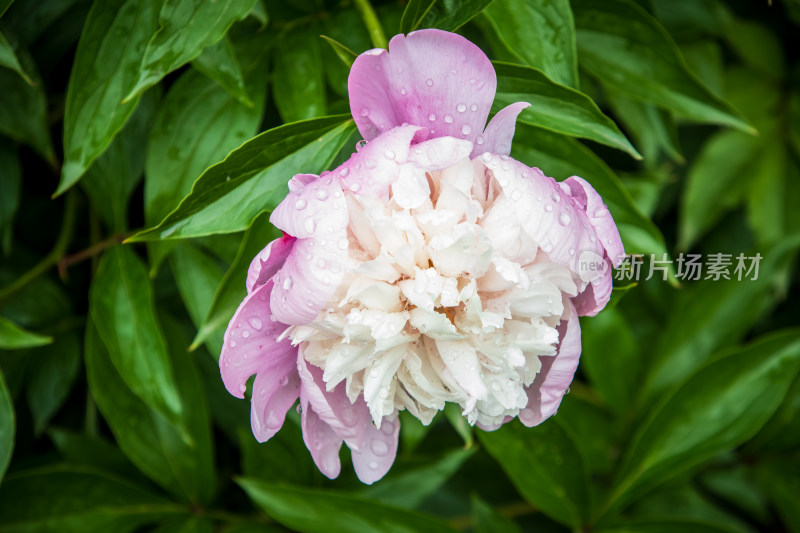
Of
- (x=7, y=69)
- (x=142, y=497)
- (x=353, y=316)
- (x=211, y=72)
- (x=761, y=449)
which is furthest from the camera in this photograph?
(x=761, y=449)

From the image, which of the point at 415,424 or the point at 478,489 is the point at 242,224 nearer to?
the point at 415,424

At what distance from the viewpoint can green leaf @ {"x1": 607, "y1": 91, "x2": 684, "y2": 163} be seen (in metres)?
0.90

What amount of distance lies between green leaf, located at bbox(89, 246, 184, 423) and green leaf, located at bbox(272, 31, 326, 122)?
248 millimetres

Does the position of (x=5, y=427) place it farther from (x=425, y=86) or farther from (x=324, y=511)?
(x=425, y=86)

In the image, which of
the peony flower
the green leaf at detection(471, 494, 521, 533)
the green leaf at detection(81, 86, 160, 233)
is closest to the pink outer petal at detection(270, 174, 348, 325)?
the peony flower

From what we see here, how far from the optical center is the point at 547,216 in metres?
0.51

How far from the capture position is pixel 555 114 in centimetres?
60

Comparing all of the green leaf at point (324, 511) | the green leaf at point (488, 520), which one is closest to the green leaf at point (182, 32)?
the green leaf at point (324, 511)

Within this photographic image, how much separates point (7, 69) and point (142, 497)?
20.8 inches

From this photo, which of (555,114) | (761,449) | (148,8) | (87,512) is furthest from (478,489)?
(148,8)

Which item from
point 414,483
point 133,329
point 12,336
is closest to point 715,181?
point 414,483

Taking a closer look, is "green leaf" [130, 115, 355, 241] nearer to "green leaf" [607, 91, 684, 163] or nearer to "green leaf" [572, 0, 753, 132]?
"green leaf" [572, 0, 753, 132]

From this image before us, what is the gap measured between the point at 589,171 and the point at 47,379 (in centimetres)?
69

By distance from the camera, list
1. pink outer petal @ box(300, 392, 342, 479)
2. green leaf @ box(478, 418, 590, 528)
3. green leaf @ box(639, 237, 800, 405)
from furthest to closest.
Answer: green leaf @ box(639, 237, 800, 405), green leaf @ box(478, 418, 590, 528), pink outer petal @ box(300, 392, 342, 479)
